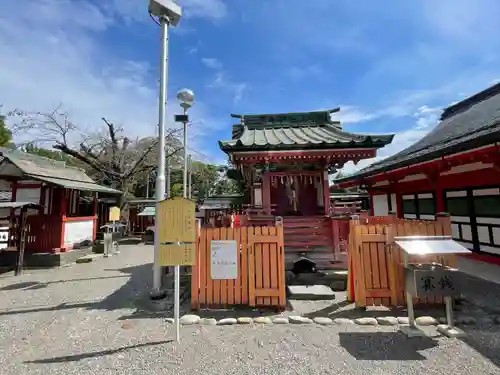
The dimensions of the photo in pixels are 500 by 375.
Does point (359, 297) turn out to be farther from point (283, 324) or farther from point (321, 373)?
point (321, 373)

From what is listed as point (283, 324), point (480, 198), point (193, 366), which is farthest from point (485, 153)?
point (193, 366)

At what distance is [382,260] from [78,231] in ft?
41.3

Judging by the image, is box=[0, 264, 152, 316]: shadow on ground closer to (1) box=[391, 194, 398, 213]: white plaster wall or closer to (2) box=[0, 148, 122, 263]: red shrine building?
(2) box=[0, 148, 122, 263]: red shrine building

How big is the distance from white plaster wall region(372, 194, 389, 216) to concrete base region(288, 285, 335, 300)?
31.9 ft

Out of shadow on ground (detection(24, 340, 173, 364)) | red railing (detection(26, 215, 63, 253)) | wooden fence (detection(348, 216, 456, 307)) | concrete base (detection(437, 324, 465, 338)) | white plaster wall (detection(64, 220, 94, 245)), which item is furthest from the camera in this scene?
white plaster wall (detection(64, 220, 94, 245))

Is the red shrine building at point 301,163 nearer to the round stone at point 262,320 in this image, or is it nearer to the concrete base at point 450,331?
the round stone at point 262,320

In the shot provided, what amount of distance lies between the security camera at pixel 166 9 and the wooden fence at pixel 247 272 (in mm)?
5041

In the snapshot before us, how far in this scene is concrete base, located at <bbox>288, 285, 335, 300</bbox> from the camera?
532 cm

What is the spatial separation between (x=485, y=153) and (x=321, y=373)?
5941 millimetres

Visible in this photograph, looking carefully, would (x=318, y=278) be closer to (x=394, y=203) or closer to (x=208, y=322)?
(x=208, y=322)

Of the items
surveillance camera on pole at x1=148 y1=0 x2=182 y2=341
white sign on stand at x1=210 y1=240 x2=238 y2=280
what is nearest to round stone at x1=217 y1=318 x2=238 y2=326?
white sign on stand at x1=210 y1=240 x2=238 y2=280

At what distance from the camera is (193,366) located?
9.95 ft

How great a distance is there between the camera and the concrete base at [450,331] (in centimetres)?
366

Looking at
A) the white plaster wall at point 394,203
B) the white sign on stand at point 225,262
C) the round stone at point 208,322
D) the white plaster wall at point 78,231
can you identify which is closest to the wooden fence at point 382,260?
the white sign on stand at point 225,262
